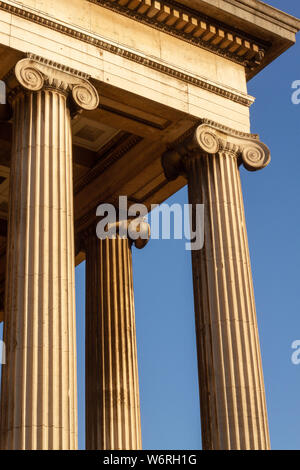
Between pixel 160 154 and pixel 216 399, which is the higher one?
pixel 160 154

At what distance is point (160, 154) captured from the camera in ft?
174

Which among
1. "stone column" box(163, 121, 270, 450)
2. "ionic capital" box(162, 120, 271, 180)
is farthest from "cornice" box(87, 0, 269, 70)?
"stone column" box(163, 121, 270, 450)

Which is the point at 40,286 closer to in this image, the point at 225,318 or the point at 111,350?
the point at 225,318

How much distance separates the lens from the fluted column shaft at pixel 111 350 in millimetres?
51594

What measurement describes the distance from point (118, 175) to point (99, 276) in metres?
6.01

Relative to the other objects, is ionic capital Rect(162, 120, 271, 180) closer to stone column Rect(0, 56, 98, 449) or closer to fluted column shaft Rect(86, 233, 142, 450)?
stone column Rect(0, 56, 98, 449)

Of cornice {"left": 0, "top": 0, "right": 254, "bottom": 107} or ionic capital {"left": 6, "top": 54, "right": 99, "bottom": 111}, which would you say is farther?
cornice {"left": 0, "top": 0, "right": 254, "bottom": 107}

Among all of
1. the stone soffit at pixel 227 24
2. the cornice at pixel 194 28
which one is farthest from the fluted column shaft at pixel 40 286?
the stone soffit at pixel 227 24

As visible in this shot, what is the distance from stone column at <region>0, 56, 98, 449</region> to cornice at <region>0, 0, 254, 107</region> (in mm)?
2106

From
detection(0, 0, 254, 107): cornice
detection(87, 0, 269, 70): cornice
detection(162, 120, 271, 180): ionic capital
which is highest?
detection(87, 0, 269, 70): cornice

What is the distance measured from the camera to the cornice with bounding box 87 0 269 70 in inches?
1911

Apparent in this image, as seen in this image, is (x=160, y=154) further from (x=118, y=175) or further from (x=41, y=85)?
(x=41, y=85)
